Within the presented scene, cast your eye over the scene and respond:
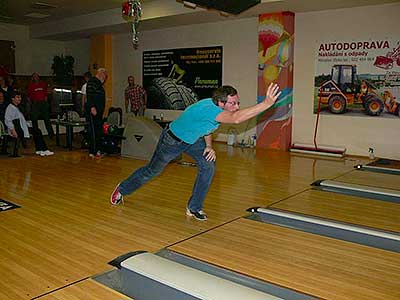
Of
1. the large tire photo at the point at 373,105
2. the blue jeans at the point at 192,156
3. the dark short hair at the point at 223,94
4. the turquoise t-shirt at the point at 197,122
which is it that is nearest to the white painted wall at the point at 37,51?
the large tire photo at the point at 373,105

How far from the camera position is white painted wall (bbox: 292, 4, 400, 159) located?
268 inches

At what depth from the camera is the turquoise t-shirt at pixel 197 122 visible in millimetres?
3137

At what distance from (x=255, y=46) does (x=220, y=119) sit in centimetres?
553

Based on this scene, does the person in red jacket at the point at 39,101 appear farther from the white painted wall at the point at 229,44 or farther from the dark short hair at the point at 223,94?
the dark short hair at the point at 223,94

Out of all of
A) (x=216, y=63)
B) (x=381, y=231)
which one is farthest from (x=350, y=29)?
(x=381, y=231)

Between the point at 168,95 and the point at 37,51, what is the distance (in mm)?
4173

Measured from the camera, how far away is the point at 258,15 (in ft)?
25.7

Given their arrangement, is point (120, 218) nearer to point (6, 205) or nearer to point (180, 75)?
point (6, 205)

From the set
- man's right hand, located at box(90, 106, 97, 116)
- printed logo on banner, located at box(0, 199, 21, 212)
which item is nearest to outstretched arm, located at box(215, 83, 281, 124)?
printed logo on banner, located at box(0, 199, 21, 212)

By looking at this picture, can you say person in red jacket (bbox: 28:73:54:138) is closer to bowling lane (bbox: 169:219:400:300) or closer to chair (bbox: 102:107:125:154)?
chair (bbox: 102:107:125:154)

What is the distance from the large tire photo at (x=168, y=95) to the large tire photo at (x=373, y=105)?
3.62m

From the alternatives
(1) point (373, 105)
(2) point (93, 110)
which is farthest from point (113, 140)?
(1) point (373, 105)

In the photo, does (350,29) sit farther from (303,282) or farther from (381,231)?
(303,282)

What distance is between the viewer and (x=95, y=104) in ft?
21.2
